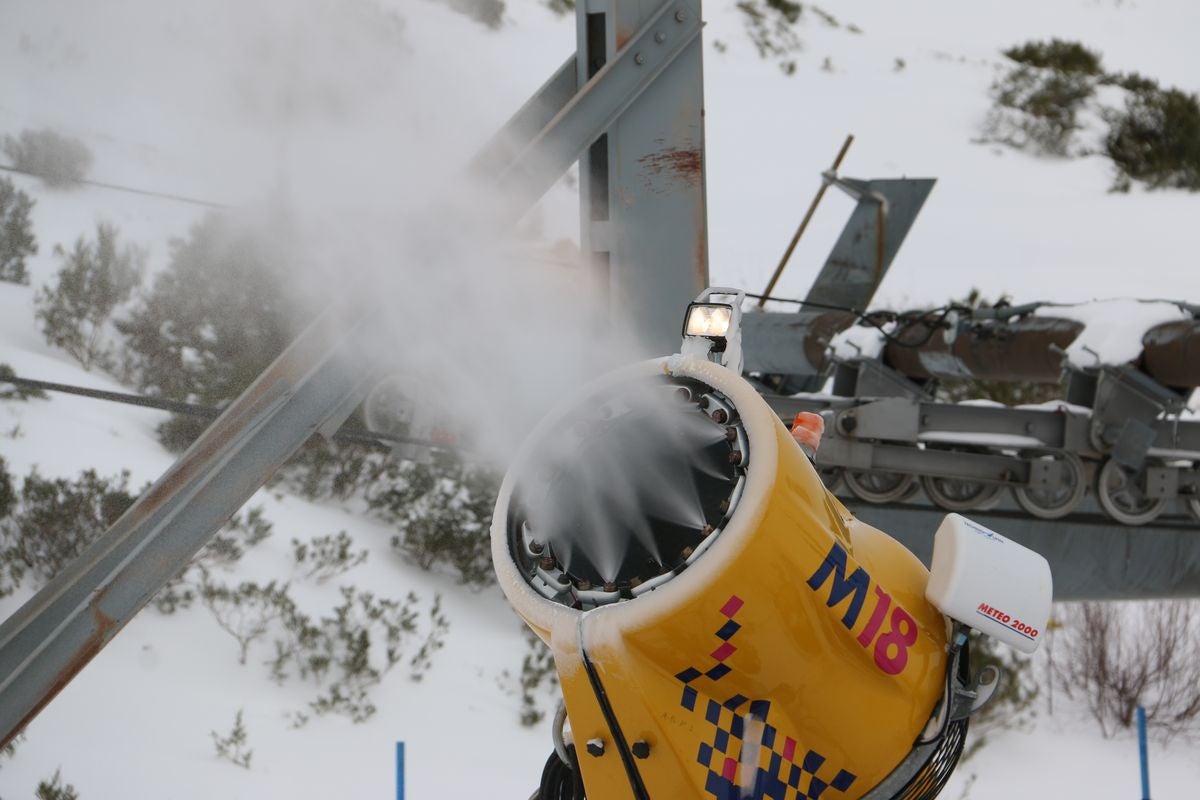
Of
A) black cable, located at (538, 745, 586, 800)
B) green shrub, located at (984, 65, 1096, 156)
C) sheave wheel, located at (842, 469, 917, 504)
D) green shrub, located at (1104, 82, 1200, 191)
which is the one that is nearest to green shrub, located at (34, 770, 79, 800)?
black cable, located at (538, 745, 586, 800)

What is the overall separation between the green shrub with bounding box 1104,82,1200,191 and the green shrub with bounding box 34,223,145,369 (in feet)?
76.2

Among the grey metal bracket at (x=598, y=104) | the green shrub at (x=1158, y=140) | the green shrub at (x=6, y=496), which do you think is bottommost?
the green shrub at (x=6, y=496)

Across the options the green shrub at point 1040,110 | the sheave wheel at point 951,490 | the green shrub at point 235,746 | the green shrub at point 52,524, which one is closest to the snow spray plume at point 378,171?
the green shrub at point 235,746

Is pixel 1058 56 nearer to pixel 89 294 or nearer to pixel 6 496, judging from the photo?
pixel 89 294

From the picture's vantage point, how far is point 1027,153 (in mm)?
29156

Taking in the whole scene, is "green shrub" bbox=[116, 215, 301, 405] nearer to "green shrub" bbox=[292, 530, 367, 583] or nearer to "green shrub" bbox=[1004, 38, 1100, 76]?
"green shrub" bbox=[292, 530, 367, 583]

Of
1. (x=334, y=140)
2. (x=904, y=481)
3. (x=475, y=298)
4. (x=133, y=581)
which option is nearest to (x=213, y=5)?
A: (x=334, y=140)

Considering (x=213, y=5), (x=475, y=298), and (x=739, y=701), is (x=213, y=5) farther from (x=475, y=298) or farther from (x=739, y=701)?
(x=739, y=701)

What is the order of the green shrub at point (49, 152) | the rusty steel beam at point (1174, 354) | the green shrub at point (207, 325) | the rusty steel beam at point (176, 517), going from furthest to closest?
1. the green shrub at point (207, 325)
2. the green shrub at point (49, 152)
3. the rusty steel beam at point (1174, 354)
4. the rusty steel beam at point (176, 517)

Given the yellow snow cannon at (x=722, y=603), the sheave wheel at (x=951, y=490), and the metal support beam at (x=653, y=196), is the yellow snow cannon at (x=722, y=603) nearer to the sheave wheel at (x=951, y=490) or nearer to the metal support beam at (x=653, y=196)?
the metal support beam at (x=653, y=196)

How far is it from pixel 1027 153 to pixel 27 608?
2925cm

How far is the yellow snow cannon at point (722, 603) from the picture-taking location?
1761 millimetres

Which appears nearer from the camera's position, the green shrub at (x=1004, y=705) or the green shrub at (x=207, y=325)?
the green shrub at (x=1004, y=705)

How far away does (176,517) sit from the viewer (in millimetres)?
2750
